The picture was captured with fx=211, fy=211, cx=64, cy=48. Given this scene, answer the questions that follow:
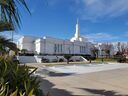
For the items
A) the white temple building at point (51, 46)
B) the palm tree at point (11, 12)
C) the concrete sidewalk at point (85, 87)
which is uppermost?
the white temple building at point (51, 46)

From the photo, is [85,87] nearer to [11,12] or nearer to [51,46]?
[11,12]

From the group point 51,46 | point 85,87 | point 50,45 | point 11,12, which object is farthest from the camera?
point 51,46

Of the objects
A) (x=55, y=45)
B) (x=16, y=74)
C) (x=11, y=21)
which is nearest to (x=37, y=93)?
(x=16, y=74)

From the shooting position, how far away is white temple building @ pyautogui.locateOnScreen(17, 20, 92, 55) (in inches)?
2164

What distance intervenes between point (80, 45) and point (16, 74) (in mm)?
59753

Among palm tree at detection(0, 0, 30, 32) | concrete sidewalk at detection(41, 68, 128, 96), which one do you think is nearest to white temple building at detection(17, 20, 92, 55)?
concrete sidewalk at detection(41, 68, 128, 96)

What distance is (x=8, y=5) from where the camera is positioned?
2566 mm

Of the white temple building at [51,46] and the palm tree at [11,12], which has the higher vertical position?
the white temple building at [51,46]

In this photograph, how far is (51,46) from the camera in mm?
56438

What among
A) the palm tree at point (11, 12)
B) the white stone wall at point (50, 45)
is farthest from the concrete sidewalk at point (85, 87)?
the white stone wall at point (50, 45)

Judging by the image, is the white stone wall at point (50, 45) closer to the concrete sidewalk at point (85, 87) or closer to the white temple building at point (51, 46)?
the white temple building at point (51, 46)

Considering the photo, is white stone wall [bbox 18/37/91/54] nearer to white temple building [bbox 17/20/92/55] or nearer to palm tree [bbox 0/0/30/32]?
white temple building [bbox 17/20/92/55]

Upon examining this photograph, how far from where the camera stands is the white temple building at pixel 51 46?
54956 mm

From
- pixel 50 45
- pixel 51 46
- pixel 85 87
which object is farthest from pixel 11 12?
pixel 51 46
